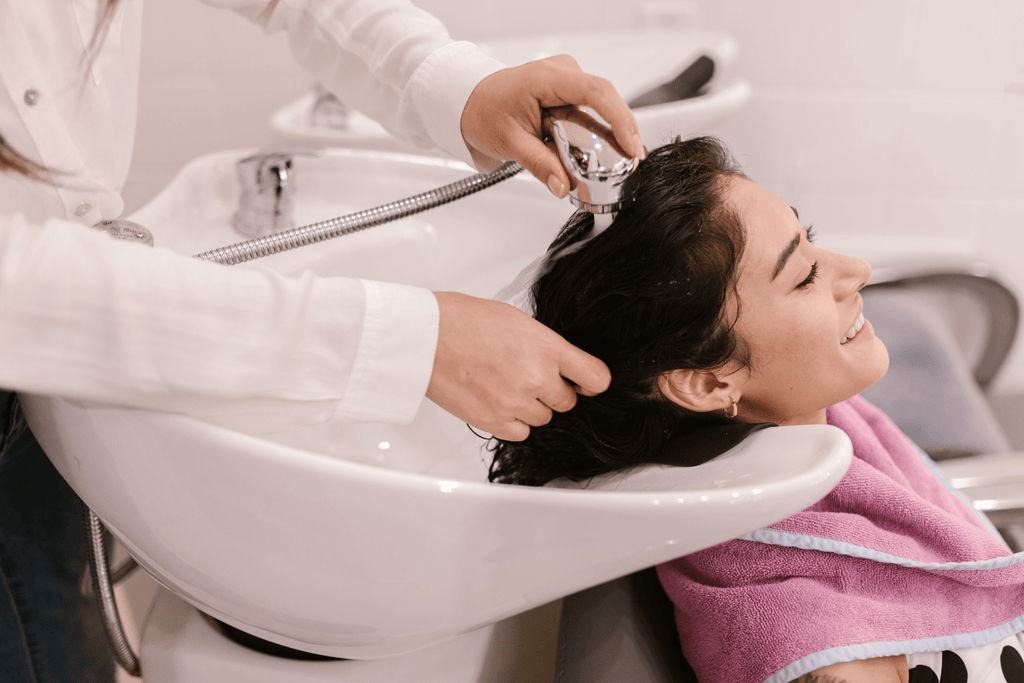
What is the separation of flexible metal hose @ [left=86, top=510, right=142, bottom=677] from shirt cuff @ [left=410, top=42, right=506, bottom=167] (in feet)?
1.71

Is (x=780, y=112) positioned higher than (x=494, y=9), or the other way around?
(x=494, y=9)

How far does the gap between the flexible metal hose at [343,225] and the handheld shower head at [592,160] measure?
0.15 m

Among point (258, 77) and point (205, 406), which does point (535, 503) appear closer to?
point (205, 406)

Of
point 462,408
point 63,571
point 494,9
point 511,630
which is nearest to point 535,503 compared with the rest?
point 462,408

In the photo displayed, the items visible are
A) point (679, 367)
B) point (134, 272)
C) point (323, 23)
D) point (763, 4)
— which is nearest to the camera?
point (134, 272)

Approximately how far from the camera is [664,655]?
700 mm

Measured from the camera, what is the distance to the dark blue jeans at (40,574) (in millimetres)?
660

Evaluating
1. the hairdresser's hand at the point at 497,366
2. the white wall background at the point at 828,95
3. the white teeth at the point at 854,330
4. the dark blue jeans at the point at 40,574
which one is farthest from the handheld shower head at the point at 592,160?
the white wall background at the point at 828,95

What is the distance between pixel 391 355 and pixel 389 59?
1.41 ft

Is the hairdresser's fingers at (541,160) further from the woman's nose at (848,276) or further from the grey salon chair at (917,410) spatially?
the grey salon chair at (917,410)

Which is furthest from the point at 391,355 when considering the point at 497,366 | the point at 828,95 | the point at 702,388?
the point at 828,95

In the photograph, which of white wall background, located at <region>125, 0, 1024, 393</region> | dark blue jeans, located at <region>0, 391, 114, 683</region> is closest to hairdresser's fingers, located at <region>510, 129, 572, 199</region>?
dark blue jeans, located at <region>0, 391, 114, 683</region>

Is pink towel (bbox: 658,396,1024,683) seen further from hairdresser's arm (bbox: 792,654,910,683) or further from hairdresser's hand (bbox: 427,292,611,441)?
hairdresser's hand (bbox: 427,292,611,441)

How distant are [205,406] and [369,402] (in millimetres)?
103
